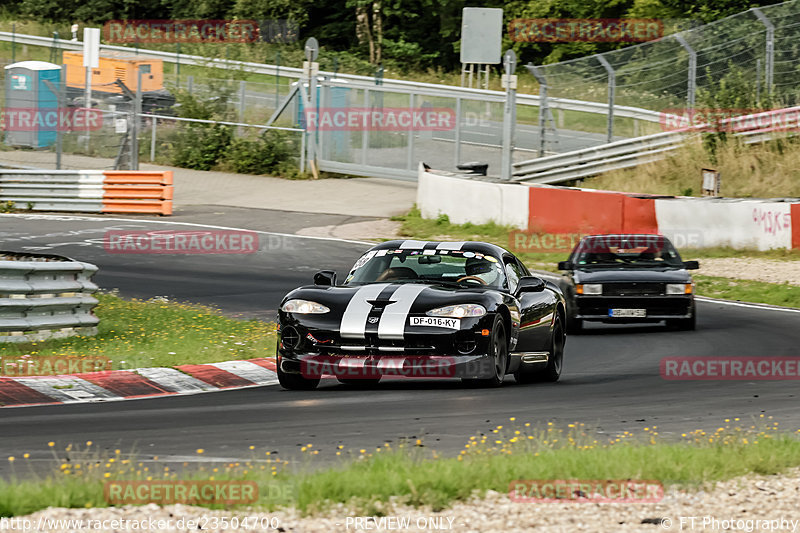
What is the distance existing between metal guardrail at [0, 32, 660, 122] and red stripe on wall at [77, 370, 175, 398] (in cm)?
2264

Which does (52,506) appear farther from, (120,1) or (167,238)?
(120,1)

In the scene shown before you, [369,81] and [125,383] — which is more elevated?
[369,81]

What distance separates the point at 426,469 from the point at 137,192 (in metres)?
24.6

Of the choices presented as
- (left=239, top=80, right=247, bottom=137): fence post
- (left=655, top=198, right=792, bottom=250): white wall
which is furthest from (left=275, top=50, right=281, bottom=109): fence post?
(left=655, top=198, right=792, bottom=250): white wall

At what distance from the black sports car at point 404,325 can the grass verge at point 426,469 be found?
92.1 inches

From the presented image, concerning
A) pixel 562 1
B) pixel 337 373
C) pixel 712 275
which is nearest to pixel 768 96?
pixel 712 275

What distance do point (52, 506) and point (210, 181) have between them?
30.7m

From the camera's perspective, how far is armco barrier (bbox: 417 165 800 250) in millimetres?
24516

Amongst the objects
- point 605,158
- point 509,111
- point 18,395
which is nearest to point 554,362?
point 18,395

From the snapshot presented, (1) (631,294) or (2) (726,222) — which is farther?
(2) (726,222)

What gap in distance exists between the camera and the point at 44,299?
1255 centimetres

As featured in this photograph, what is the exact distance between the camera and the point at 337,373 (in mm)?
10812

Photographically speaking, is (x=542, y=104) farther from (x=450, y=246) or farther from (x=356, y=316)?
(x=356, y=316)

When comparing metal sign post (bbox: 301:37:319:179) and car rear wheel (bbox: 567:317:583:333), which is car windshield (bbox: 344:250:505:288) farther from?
metal sign post (bbox: 301:37:319:179)
